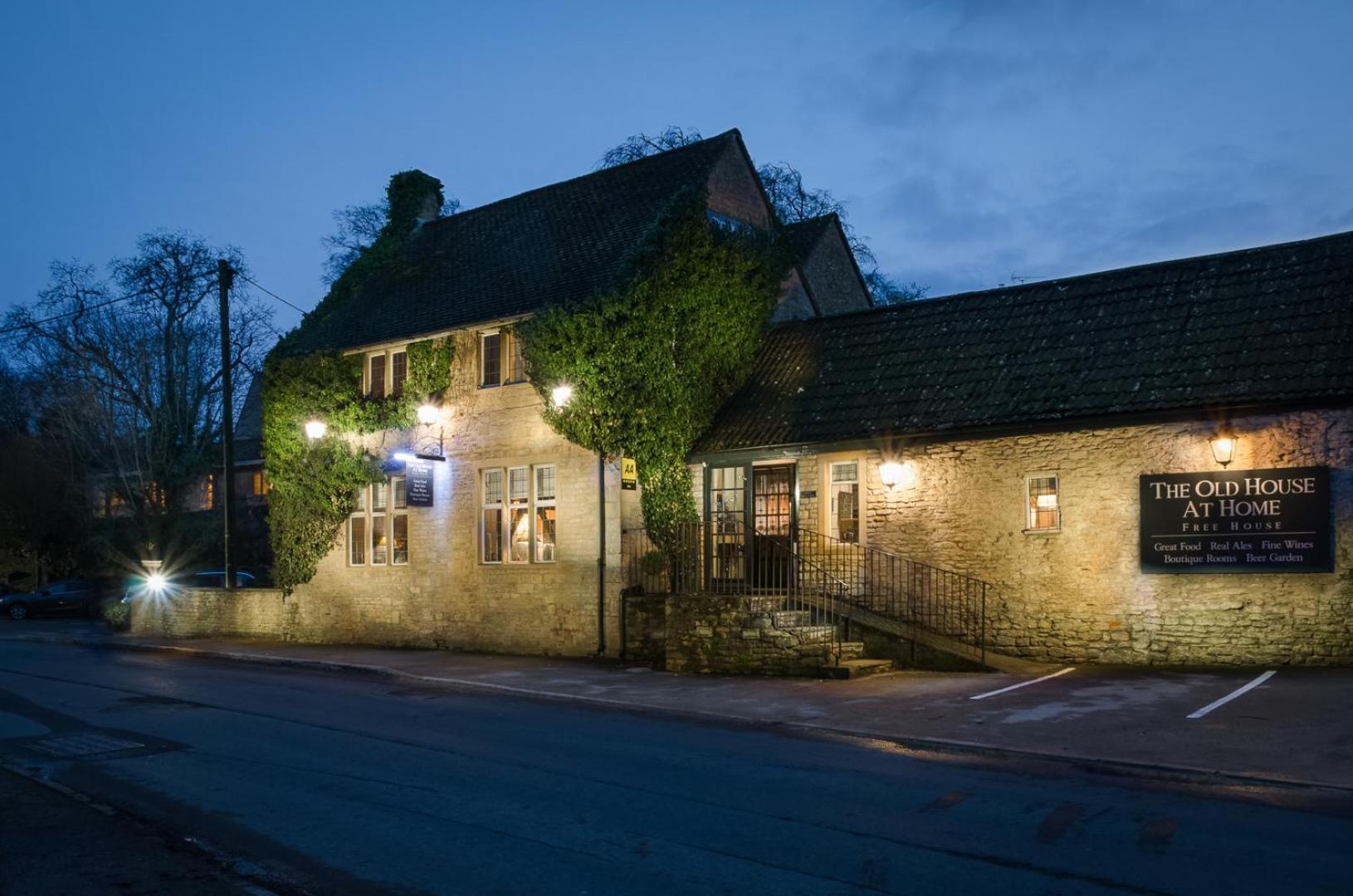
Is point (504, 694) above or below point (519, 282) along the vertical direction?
below

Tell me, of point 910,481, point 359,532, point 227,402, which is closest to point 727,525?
point 910,481

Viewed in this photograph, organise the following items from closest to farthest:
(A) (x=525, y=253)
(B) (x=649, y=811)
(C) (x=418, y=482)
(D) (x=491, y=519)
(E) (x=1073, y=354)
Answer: (B) (x=649, y=811), (E) (x=1073, y=354), (D) (x=491, y=519), (C) (x=418, y=482), (A) (x=525, y=253)

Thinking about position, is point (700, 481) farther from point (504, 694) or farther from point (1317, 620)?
point (1317, 620)

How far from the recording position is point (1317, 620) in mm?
14836

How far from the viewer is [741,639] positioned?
57.1 feet

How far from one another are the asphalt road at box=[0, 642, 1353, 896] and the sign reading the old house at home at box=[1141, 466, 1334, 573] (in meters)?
6.63

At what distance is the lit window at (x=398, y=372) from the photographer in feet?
79.5

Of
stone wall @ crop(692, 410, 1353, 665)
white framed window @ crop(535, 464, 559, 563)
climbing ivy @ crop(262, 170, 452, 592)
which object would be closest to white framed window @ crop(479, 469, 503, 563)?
white framed window @ crop(535, 464, 559, 563)

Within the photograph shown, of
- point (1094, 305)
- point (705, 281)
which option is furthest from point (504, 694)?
point (1094, 305)

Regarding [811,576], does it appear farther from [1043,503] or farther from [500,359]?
[500,359]

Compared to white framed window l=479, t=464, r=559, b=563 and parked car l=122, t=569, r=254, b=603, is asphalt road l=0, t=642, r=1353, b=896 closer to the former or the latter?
white framed window l=479, t=464, r=559, b=563

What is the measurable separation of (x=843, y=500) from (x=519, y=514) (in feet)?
21.4

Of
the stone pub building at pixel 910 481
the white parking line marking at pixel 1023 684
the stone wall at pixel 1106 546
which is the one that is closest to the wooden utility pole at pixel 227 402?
the stone pub building at pixel 910 481

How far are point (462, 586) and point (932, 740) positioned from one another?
1327 cm
